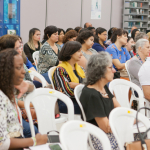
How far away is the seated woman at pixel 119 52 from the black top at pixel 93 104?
2412 millimetres

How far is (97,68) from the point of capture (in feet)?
7.07

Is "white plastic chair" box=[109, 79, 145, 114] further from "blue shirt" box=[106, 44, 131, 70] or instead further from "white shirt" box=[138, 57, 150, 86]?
"blue shirt" box=[106, 44, 131, 70]

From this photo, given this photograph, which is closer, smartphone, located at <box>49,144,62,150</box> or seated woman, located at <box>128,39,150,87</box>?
smartphone, located at <box>49,144,62,150</box>

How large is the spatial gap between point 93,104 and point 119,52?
9.37ft

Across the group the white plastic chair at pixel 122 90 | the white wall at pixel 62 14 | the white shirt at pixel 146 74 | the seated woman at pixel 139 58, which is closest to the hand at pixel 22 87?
the white plastic chair at pixel 122 90

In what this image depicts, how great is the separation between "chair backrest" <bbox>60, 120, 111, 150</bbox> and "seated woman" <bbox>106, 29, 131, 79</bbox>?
302 cm

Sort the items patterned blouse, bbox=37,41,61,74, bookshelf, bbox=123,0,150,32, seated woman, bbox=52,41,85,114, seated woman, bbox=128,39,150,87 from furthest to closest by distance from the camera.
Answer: bookshelf, bbox=123,0,150,32
patterned blouse, bbox=37,41,61,74
seated woman, bbox=128,39,150,87
seated woman, bbox=52,41,85,114

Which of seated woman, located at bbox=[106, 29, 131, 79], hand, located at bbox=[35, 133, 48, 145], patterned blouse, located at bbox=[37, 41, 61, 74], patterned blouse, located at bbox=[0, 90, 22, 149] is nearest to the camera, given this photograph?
patterned blouse, located at bbox=[0, 90, 22, 149]

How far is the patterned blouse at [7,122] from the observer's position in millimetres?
1417

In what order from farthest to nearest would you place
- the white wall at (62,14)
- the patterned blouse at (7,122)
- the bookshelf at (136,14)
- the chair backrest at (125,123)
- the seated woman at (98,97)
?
the bookshelf at (136,14), the white wall at (62,14), the seated woman at (98,97), the chair backrest at (125,123), the patterned blouse at (7,122)

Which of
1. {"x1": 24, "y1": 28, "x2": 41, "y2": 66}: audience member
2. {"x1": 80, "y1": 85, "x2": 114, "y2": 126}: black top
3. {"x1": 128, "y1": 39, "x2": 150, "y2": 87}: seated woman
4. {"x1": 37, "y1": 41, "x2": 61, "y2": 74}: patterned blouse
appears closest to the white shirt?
{"x1": 128, "y1": 39, "x2": 150, "y2": 87}: seated woman

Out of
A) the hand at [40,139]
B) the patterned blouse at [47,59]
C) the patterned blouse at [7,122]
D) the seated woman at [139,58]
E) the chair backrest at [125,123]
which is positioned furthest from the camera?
the patterned blouse at [47,59]

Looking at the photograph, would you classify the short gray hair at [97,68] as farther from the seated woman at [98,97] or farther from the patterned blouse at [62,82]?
the patterned blouse at [62,82]

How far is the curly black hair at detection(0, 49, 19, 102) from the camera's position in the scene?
5.04 feet
